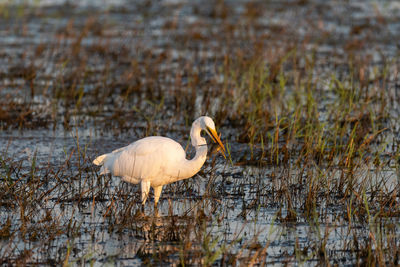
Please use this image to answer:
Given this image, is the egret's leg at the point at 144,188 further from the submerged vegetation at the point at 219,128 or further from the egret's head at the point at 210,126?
the egret's head at the point at 210,126

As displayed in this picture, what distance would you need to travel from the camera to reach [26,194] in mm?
6293

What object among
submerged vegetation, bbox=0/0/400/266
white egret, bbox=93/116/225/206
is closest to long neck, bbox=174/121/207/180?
white egret, bbox=93/116/225/206

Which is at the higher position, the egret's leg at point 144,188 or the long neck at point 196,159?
the long neck at point 196,159

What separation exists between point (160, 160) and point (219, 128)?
2.88 metres

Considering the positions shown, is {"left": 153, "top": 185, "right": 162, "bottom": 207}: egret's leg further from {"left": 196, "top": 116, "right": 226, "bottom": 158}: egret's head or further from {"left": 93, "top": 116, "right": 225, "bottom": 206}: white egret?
{"left": 196, "top": 116, "right": 226, "bottom": 158}: egret's head

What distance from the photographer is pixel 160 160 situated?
6.25m

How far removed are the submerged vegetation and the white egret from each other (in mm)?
263

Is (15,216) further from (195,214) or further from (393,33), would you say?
(393,33)

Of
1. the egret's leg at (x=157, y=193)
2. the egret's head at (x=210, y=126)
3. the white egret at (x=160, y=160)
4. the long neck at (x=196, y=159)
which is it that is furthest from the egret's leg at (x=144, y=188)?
the egret's head at (x=210, y=126)

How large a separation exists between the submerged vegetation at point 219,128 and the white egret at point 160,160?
263 millimetres

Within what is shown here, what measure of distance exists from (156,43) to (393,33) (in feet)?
17.7

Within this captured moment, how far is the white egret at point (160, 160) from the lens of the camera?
6.26 metres

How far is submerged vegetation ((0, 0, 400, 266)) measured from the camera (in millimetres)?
5332

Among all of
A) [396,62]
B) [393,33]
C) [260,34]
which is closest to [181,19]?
[260,34]
